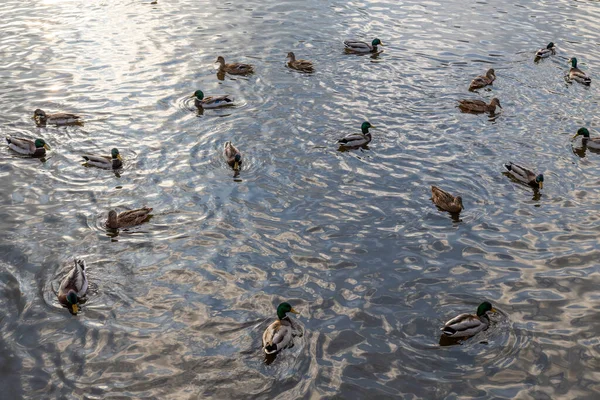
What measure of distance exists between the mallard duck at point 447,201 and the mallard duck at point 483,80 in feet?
22.2

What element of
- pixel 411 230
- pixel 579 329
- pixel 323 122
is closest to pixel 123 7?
pixel 323 122

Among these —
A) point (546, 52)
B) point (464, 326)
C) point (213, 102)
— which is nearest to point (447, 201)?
point (464, 326)

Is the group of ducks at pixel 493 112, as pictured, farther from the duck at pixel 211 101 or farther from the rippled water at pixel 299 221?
the duck at pixel 211 101

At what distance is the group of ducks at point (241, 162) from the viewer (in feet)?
36.2

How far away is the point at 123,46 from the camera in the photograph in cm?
2344

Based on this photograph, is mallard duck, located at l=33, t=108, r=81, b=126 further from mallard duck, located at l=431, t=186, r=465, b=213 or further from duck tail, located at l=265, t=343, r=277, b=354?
duck tail, located at l=265, t=343, r=277, b=354

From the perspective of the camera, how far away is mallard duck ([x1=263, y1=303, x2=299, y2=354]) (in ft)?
35.0

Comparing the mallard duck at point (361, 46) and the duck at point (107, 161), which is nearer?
the duck at point (107, 161)

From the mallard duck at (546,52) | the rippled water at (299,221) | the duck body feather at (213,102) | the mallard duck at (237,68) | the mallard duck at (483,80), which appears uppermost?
the mallard duck at (546,52)

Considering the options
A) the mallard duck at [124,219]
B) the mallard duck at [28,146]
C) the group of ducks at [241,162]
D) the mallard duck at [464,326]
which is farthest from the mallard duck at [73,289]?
the mallard duck at [464,326]

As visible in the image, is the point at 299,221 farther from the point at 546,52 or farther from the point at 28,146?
the point at 546,52

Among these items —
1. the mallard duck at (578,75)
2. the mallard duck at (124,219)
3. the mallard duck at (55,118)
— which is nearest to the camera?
the mallard duck at (124,219)

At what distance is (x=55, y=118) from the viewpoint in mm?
17984

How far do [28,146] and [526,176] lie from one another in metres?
12.1
